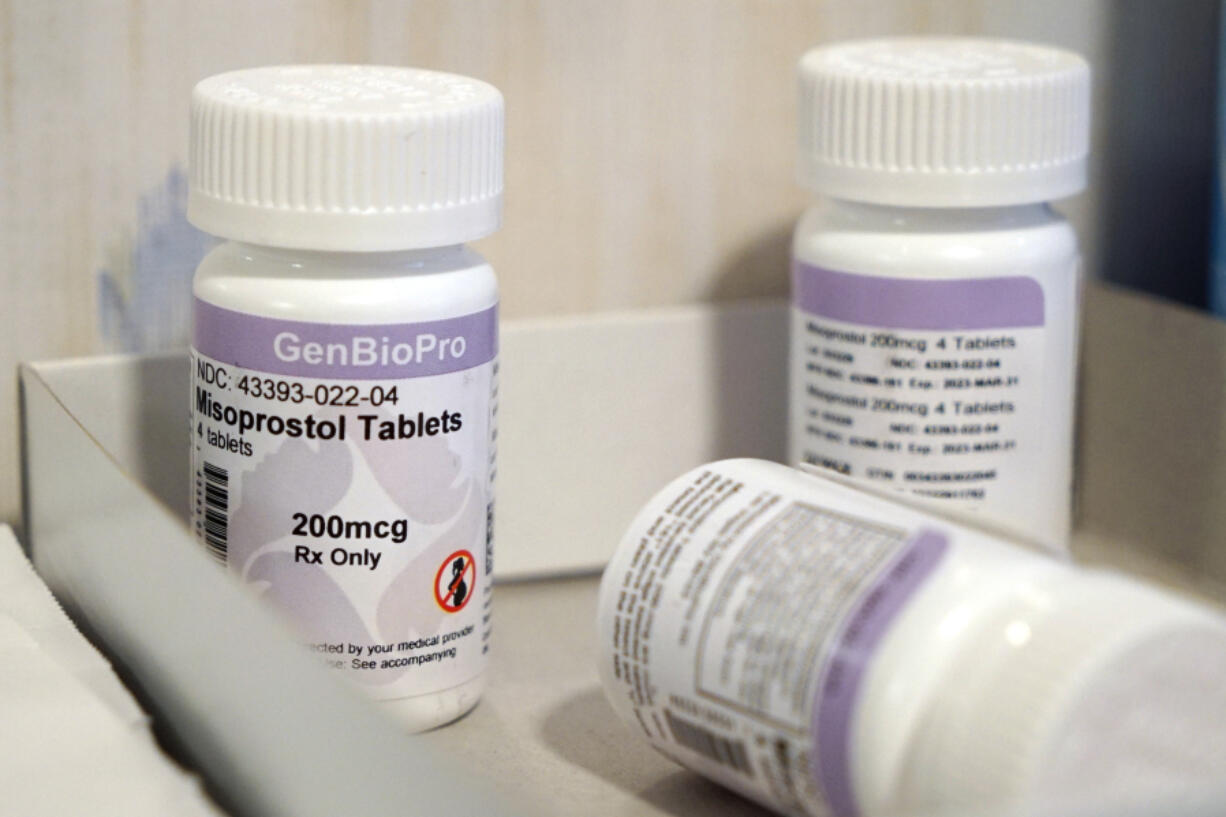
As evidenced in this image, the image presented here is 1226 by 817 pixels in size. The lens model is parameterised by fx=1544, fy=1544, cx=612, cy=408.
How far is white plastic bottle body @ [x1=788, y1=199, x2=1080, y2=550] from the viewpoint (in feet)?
1.47

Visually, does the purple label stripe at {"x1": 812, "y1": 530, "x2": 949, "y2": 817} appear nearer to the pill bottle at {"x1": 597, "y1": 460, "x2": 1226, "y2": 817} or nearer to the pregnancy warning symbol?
the pill bottle at {"x1": 597, "y1": 460, "x2": 1226, "y2": 817}

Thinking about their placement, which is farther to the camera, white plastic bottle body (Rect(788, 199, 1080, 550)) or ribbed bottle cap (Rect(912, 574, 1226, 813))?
white plastic bottle body (Rect(788, 199, 1080, 550))

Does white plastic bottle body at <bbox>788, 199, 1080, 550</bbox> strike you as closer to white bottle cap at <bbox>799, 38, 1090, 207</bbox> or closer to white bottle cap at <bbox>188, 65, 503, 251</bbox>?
white bottle cap at <bbox>799, 38, 1090, 207</bbox>

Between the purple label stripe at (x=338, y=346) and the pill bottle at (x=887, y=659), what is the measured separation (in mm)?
67

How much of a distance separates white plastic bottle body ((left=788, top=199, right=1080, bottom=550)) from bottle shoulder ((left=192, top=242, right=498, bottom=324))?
126mm

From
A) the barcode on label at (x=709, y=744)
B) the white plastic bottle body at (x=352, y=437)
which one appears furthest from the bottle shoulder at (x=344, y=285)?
the barcode on label at (x=709, y=744)

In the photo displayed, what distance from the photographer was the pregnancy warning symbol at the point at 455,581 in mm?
394

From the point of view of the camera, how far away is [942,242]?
0.45m

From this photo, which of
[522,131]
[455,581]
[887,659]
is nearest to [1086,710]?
[887,659]

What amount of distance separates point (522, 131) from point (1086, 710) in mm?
295

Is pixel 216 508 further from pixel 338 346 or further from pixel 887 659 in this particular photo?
pixel 887 659

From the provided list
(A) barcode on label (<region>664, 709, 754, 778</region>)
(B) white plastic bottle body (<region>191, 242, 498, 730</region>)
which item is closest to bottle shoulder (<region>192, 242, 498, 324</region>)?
(B) white plastic bottle body (<region>191, 242, 498, 730</region>)

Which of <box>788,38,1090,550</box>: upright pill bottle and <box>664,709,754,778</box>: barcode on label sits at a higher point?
<box>788,38,1090,550</box>: upright pill bottle

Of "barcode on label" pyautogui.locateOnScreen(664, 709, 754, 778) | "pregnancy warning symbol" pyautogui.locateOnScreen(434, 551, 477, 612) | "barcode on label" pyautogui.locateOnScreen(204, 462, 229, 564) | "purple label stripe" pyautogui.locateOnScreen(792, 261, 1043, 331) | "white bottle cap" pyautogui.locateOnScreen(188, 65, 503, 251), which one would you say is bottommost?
"barcode on label" pyautogui.locateOnScreen(664, 709, 754, 778)
